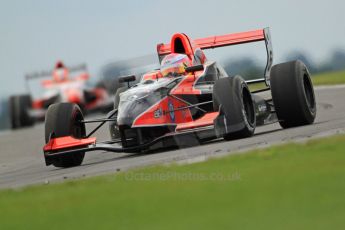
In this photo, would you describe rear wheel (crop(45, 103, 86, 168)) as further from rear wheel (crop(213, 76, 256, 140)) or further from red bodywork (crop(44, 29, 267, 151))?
rear wheel (crop(213, 76, 256, 140))

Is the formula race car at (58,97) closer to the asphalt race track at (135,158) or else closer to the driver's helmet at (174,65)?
the asphalt race track at (135,158)

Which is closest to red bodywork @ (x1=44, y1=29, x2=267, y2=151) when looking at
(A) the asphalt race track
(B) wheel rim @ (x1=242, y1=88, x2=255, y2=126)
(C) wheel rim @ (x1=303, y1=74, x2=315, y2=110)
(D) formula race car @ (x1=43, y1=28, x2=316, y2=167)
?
(D) formula race car @ (x1=43, y1=28, x2=316, y2=167)

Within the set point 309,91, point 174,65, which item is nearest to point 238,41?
point 309,91

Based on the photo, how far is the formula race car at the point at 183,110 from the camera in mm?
13695

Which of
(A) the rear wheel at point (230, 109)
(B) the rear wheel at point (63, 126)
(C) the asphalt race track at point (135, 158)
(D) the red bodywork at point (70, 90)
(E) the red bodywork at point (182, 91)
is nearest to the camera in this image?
(C) the asphalt race track at point (135, 158)

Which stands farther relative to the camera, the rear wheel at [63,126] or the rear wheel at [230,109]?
the rear wheel at [63,126]

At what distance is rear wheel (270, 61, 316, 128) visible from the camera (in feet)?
48.3

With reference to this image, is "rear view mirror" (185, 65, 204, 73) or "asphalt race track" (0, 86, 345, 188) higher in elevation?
"rear view mirror" (185, 65, 204, 73)

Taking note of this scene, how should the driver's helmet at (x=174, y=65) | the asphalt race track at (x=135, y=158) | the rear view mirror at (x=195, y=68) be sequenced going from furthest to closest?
the driver's helmet at (x=174, y=65) → the rear view mirror at (x=195, y=68) → the asphalt race track at (x=135, y=158)

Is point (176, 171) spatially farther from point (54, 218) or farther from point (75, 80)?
point (75, 80)

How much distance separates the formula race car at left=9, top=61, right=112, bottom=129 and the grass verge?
22.7 meters

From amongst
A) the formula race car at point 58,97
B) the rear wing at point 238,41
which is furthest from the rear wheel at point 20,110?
the rear wing at point 238,41

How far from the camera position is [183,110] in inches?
569

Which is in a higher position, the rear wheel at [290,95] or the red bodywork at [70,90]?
the rear wheel at [290,95]
